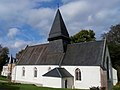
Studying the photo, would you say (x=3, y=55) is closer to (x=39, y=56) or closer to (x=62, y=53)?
(x=39, y=56)

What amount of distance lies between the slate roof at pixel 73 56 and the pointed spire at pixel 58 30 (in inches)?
105

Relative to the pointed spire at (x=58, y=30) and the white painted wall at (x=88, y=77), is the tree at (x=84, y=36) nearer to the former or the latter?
the pointed spire at (x=58, y=30)

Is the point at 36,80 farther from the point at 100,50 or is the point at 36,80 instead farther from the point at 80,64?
the point at 100,50

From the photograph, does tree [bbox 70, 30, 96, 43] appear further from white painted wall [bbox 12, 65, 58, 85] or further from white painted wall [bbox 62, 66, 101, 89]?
white painted wall [bbox 62, 66, 101, 89]

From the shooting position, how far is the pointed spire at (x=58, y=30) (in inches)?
1299

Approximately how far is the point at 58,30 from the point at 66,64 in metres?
Answer: 7.78

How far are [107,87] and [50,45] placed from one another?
14482mm

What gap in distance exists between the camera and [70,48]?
3192cm

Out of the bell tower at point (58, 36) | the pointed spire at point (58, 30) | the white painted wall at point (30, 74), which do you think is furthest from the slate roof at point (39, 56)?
the pointed spire at point (58, 30)

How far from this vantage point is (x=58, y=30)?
33.4 m

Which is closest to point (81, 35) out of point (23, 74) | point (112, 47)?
point (112, 47)

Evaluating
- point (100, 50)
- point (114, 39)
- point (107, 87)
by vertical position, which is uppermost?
point (114, 39)

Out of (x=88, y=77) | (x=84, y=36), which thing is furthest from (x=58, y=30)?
(x=84, y=36)

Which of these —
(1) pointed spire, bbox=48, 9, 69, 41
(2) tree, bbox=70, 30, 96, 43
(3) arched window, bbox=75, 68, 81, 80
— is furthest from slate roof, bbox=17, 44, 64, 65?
(2) tree, bbox=70, 30, 96, 43
